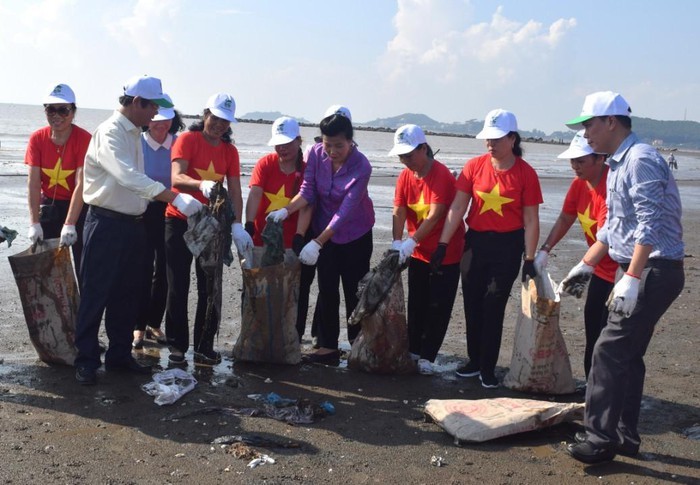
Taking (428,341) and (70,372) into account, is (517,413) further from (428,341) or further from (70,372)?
(70,372)

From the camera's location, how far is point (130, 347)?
5.37 m

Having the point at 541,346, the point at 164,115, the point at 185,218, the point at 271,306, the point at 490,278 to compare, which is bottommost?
the point at 541,346

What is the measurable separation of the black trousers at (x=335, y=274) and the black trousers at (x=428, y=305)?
1.29 feet

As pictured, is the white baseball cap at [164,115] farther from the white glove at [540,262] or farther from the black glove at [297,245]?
the white glove at [540,262]

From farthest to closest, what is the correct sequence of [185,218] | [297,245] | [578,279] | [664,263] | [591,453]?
[297,245] → [185,218] → [578,279] → [591,453] → [664,263]

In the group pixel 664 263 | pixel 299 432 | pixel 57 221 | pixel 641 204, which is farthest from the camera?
pixel 57 221

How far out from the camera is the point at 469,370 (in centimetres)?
560

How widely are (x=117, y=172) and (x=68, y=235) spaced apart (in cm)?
71

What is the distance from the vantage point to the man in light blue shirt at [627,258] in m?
3.81

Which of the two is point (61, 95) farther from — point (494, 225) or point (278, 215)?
point (494, 225)

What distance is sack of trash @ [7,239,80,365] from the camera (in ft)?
17.3

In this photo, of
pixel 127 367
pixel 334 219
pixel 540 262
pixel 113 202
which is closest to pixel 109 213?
pixel 113 202

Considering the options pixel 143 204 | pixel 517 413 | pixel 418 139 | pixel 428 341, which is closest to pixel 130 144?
pixel 143 204

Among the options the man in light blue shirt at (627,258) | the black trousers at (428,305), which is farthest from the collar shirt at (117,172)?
the man in light blue shirt at (627,258)
